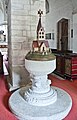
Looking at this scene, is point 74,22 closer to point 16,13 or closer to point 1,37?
point 16,13

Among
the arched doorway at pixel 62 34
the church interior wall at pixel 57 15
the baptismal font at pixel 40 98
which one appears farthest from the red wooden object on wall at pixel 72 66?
the arched doorway at pixel 62 34

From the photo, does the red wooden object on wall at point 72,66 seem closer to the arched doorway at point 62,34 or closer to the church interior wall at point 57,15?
the church interior wall at point 57,15

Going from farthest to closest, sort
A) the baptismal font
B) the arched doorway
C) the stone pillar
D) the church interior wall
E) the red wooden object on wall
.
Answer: the arched doorway
the church interior wall
the red wooden object on wall
the stone pillar
the baptismal font

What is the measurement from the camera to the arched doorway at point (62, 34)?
23.3 ft

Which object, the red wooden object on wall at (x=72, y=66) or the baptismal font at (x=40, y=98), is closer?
the baptismal font at (x=40, y=98)

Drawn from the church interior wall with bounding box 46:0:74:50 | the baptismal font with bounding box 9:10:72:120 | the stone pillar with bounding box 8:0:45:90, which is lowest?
the baptismal font with bounding box 9:10:72:120

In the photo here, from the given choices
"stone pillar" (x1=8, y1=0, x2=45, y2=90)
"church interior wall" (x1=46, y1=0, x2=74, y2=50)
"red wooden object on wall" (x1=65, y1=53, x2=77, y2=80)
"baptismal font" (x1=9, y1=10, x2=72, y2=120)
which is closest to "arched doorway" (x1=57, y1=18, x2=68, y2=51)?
"church interior wall" (x1=46, y1=0, x2=74, y2=50)

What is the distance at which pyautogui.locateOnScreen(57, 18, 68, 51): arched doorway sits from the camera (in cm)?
709

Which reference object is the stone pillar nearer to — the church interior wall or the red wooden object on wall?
the red wooden object on wall

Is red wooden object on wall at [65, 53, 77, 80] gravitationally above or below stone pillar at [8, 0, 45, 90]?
below

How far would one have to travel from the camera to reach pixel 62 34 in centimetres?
742

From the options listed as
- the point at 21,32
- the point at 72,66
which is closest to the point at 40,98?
the point at 21,32

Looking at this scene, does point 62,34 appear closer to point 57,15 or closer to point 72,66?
point 57,15

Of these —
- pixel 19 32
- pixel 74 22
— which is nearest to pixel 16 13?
pixel 19 32
